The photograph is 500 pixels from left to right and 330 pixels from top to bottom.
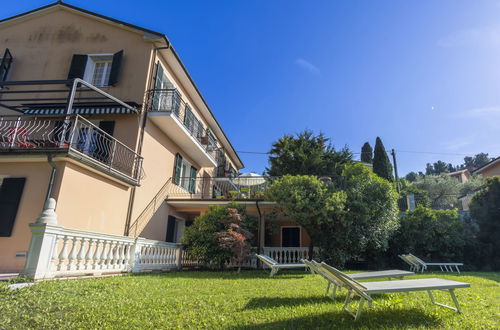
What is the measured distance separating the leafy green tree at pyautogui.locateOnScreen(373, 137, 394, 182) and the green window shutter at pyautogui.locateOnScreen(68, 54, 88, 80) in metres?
27.9

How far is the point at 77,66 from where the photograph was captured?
12.6 m

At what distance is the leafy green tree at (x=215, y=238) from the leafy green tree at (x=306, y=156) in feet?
36.2

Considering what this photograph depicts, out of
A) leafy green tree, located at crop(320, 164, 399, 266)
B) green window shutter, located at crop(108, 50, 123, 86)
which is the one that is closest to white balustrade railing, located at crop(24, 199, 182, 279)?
leafy green tree, located at crop(320, 164, 399, 266)

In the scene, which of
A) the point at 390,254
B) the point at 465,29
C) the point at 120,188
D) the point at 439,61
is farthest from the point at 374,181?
the point at 120,188

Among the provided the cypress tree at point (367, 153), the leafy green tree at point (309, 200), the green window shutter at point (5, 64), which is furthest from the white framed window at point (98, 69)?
A: the cypress tree at point (367, 153)

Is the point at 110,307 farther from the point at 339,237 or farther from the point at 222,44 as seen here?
the point at 222,44

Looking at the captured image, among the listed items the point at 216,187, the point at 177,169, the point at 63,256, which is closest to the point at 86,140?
the point at 177,169

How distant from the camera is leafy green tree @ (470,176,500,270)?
523 inches

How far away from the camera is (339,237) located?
11094 mm

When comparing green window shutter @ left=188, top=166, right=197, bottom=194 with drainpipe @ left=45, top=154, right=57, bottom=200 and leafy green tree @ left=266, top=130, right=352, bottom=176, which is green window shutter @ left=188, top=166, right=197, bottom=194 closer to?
leafy green tree @ left=266, top=130, right=352, bottom=176

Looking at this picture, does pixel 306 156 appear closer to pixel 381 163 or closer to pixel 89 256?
pixel 381 163

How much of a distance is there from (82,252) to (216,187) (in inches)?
564

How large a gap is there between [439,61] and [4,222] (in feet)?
53.5

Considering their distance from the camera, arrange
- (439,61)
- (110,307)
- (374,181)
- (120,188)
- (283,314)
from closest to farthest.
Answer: (283,314) < (110,307) < (439,61) < (120,188) < (374,181)
